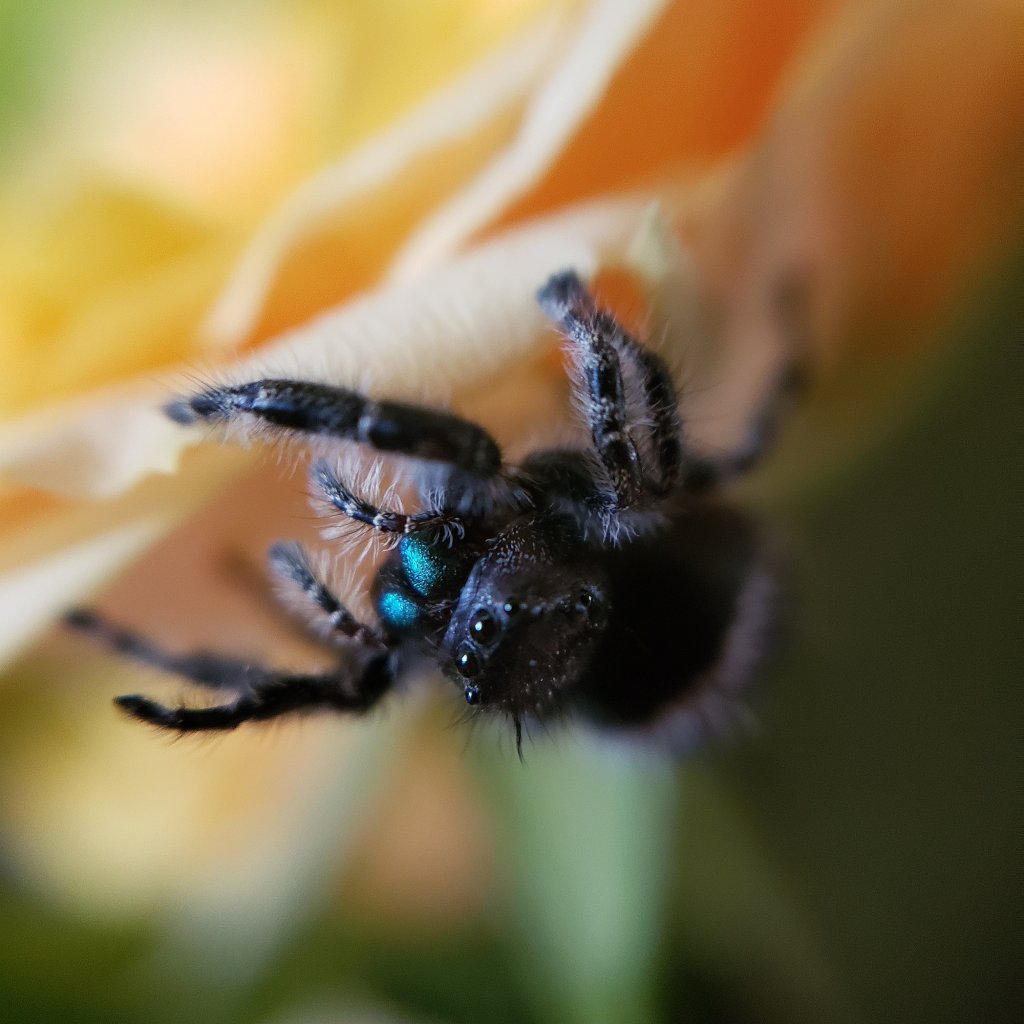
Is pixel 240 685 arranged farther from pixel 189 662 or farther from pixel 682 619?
pixel 682 619

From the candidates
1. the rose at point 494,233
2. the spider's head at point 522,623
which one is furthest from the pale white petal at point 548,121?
the spider's head at point 522,623

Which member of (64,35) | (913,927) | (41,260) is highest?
(64,35)

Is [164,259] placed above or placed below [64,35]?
below

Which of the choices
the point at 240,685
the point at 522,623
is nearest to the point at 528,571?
the point at 522,623

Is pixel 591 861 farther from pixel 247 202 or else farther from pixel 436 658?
pixel 247 202

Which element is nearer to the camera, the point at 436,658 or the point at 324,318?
the point at 324,318

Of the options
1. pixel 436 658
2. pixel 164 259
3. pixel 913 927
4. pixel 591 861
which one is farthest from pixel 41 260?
pixel 913 927

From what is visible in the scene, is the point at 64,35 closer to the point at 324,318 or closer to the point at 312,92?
the point at 312,92
